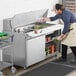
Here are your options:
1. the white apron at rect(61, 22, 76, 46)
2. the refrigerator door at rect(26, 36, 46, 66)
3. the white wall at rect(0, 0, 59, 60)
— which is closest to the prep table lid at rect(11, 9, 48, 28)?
the white wall at rect(0, 0, 59, 60)

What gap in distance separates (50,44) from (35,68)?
100 cm

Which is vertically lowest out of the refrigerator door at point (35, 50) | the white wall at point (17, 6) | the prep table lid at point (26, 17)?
the refrigerator door at point (35, 50)

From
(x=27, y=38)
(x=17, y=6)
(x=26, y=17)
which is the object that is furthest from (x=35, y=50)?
(x=17, y=6)

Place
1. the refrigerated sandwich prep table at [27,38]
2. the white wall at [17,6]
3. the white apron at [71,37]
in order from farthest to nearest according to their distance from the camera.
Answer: the white apron at [71,37] → the white wall at [17,6] → the refrigerated sandwich prep table at [27,38]

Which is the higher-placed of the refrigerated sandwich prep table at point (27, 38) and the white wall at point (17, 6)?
the white wall at point (17, 6)

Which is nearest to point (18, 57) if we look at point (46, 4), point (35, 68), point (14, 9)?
point (35, 68)

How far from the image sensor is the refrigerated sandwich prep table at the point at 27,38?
15.7 feet

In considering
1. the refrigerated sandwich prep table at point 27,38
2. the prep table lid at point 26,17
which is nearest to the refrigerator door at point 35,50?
the refrigerated sandwich prep table at point 27,38

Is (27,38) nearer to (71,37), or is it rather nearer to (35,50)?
(35,50)

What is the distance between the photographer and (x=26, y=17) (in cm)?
525

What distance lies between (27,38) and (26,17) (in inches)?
26.2

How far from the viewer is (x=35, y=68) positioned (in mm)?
4961

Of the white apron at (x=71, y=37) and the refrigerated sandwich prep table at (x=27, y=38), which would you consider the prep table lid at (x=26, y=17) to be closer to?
the refrigerated sandwich prep table at (x=27, y=38)

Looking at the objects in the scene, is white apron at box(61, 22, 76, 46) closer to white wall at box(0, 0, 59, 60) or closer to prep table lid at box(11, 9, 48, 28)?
prep table lid at box(11, 9, 48, 28)
